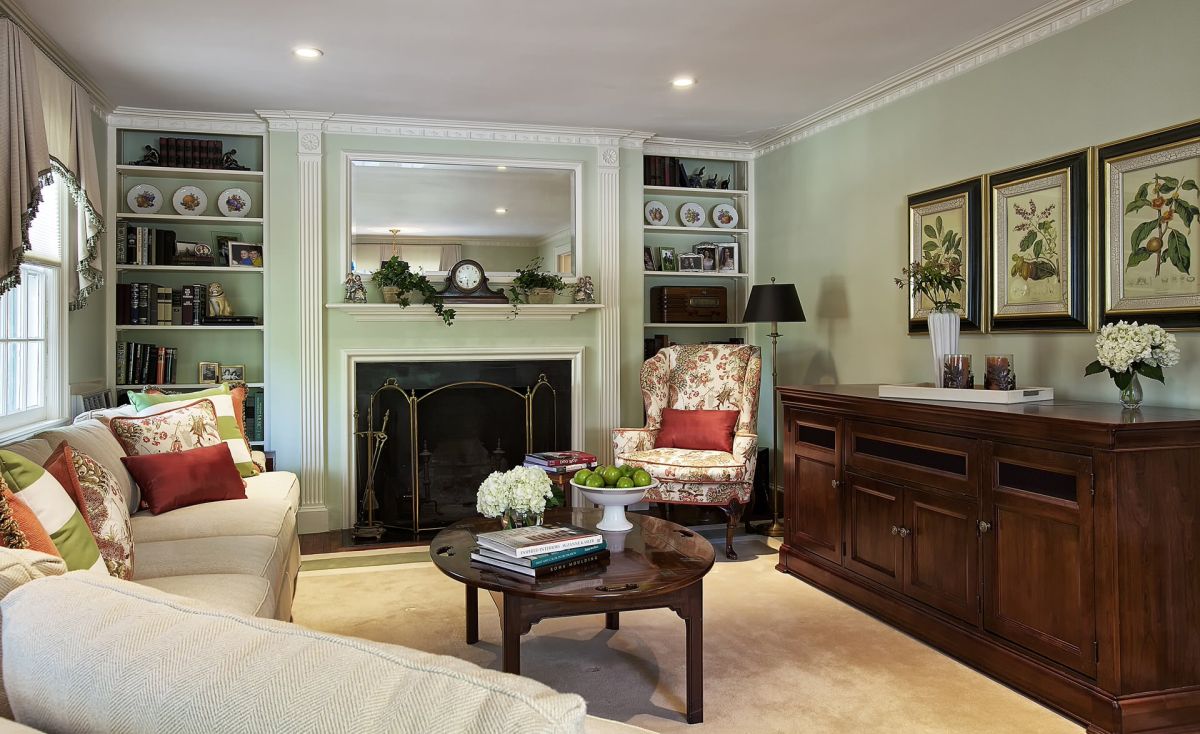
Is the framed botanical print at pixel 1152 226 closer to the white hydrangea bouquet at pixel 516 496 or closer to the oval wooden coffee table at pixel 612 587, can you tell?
the oval wooden coffee table at pixel 612 587

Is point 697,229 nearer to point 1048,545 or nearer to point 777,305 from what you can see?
point 777,305

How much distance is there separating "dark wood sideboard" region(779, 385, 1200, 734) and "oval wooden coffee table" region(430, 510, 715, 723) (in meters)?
1.00

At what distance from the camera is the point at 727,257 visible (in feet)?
19.2

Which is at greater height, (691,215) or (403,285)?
(691,215)

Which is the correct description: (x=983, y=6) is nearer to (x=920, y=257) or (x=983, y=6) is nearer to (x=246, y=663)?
(x=920, y=257)

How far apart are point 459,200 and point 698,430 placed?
212cm

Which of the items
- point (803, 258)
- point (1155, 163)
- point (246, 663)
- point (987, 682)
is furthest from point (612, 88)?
point (246, 663)

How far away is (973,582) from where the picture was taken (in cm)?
292


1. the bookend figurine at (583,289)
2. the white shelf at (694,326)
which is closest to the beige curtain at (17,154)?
the bookend figurine at (583,289)

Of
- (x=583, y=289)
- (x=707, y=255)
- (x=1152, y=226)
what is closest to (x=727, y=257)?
(x=707, y=255)

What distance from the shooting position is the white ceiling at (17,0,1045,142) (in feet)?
11.0

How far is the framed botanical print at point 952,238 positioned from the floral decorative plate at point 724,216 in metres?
1.76

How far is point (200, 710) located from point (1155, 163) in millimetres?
3450

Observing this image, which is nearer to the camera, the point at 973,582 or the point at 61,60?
the point at 973,582
